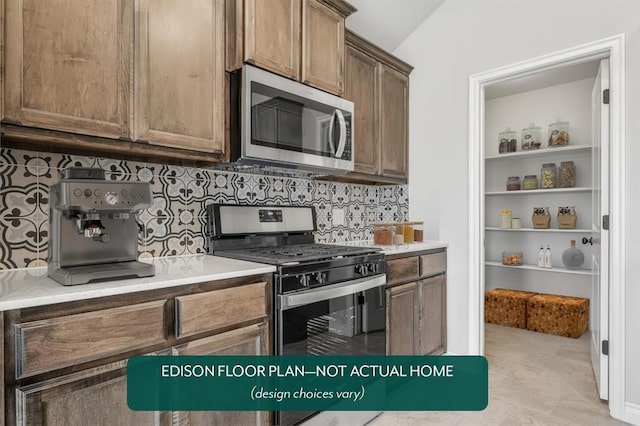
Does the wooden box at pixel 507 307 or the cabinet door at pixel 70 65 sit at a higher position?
the cabinet door at pixel 70 65

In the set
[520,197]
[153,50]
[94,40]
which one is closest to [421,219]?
[520,197]

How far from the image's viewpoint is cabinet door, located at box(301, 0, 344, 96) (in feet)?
6.81

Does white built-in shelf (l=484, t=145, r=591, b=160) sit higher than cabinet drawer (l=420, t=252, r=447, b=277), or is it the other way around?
white built-in shelf (l=484, t=145, r=591, b=160)

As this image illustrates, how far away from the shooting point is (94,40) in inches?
54.9

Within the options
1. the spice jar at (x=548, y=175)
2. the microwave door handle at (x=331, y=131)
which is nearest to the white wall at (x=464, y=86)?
the microwave door handle at (x=331, y=131)

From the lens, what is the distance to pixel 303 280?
1.70 meters

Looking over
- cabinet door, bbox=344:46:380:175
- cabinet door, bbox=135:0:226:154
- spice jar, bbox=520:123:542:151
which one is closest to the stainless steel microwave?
cabinet door, bbox=135:0:226:154

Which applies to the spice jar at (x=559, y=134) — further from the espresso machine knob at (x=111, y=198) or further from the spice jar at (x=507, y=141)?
the espresso machine knob at (x=111, y=198)

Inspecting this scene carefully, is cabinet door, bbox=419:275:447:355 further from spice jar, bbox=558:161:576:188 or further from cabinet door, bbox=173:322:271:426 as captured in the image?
spice jar, bbox=558:161:576:188

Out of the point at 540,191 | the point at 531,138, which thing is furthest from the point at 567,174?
the point at 531,138

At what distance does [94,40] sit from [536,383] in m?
3.22

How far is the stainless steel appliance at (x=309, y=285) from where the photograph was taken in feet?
5.43

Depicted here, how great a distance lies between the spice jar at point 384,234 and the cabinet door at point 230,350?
1.35m

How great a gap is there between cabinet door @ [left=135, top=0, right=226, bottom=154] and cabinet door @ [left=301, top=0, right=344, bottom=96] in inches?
19.5
